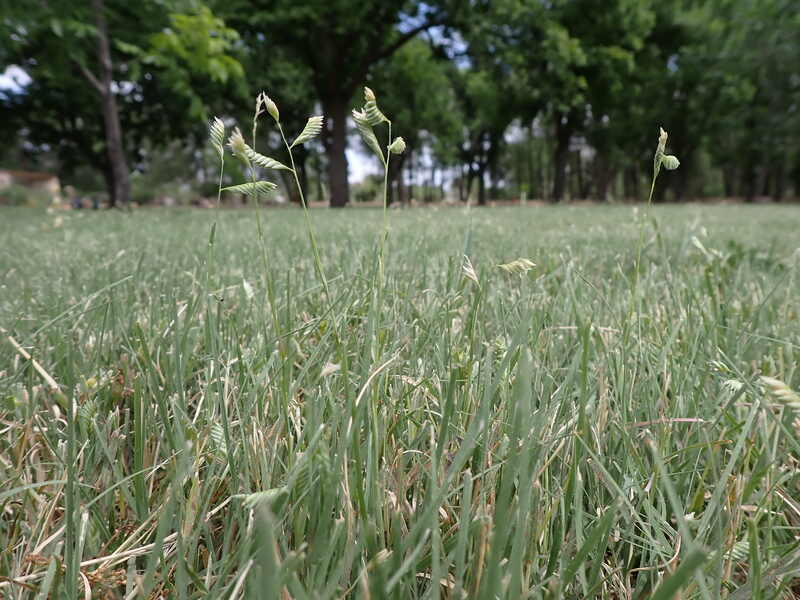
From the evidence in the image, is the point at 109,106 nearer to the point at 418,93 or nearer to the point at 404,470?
the point at 404,470

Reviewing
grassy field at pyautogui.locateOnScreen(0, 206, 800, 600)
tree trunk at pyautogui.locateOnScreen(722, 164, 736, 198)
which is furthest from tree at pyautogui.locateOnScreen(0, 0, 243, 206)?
tree trunk at pyautogui.locateOnScreen(722, 164, 736, 198)

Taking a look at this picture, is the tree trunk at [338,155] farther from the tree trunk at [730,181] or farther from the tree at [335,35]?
the tree trunk at [730,181]

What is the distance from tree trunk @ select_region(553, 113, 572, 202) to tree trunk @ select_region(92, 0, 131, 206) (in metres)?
20.4

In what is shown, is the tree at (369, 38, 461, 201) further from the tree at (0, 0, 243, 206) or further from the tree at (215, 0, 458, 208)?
the tree at (0, 0, 243, 206)

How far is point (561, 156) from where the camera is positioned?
28.3 m

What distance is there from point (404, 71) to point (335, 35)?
16.4 feet

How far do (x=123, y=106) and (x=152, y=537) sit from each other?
2524 cm

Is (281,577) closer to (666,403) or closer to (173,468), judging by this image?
(173,468)

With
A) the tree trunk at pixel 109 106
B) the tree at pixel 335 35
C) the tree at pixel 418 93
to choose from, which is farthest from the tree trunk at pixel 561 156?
the tree trunk at pixel 109 106

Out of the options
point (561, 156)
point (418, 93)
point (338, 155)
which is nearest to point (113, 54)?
point (338, 155)

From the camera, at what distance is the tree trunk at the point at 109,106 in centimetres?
1077

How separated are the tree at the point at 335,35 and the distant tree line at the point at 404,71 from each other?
0.22 feet

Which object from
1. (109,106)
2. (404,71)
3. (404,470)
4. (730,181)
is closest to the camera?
(404,470)

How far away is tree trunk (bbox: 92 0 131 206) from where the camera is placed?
35.3 ft
